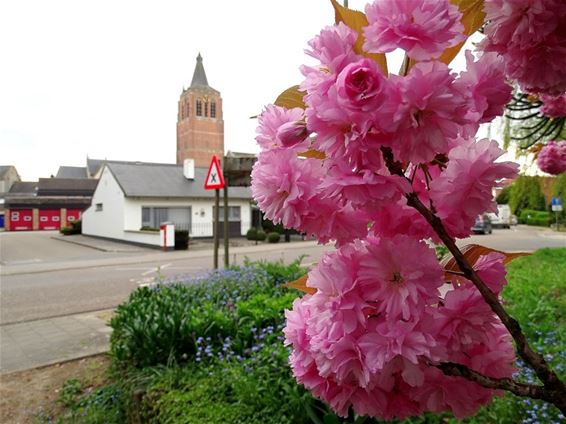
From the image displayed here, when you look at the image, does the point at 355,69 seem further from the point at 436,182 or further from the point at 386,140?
the point at 436,182

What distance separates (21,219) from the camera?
161 feet

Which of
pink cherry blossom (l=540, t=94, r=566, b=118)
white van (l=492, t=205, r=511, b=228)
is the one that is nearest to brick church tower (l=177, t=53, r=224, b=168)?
white van (l=492, t=205, r=511, b=228)

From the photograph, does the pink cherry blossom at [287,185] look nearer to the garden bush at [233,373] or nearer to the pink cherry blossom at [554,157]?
the garden bush at [233,373]

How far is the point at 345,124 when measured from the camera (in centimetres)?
62

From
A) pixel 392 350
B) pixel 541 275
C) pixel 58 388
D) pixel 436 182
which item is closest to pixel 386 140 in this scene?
pixel 436 182

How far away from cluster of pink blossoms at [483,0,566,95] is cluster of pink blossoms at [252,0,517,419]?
4 centimetres

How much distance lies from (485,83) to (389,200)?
26 cm

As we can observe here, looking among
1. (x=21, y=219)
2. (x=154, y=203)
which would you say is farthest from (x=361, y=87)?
(x=21, y=219)

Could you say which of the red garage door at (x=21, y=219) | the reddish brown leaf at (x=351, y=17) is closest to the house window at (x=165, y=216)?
the reddish brown leaf at (x=351, y=17)

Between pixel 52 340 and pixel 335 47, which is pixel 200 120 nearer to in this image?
pixel 52 340

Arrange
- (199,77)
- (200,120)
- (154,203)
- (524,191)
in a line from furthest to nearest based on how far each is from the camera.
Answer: (200,120), (199,77), (154,203), (524,191)

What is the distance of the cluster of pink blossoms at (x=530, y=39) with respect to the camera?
0.63 metres

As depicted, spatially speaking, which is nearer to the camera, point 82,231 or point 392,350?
point 392,350

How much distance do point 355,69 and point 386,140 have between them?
0.37 ft
